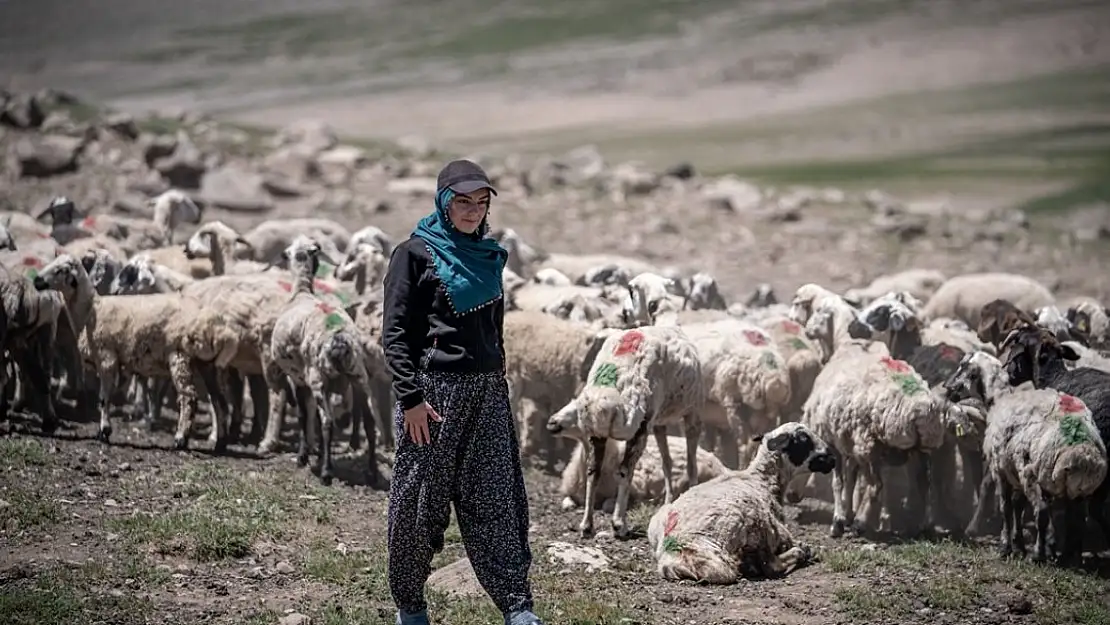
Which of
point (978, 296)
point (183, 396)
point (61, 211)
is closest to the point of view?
point (183, 396)

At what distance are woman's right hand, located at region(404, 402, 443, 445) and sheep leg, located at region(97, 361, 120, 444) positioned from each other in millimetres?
5775

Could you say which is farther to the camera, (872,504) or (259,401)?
(259,401)

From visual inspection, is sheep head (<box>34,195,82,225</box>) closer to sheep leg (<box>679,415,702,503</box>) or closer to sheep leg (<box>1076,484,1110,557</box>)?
sheep leg (<box>679,415,702,503</box>)

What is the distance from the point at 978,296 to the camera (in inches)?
693

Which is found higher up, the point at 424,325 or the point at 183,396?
the point at 424,325

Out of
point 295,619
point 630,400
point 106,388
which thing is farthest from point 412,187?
point 295,619

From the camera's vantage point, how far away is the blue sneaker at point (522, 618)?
7.56 meters

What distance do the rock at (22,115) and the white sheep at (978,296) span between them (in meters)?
23.8

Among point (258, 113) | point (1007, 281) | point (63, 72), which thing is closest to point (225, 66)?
point (63, 72)

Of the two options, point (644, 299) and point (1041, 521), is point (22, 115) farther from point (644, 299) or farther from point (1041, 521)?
point (1041, 521)

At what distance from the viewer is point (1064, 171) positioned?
2052 inches

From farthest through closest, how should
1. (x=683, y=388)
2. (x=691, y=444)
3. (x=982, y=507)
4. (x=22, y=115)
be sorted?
(x=22, y=115) → (x=691, y=444) → (x=982, y=507) → (x=683, y=388)

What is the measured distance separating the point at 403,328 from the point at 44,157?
2317cm

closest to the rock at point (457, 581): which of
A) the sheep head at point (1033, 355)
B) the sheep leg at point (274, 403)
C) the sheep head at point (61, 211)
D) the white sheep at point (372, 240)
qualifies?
the sheep leg at point (274, 403)
